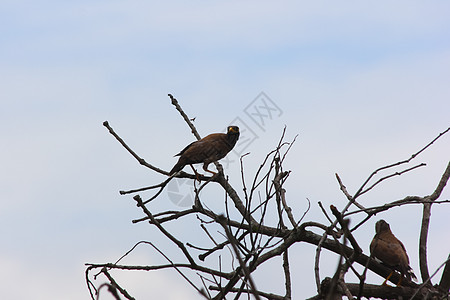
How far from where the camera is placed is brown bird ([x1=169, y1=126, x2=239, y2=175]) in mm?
6172

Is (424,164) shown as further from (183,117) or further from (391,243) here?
(183,117)

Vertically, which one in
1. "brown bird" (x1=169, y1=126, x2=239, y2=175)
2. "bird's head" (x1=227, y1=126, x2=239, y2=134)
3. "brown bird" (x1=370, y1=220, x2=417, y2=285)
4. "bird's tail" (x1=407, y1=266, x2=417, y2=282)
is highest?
"bird's head" (x1=227, y1=126, x2=239, y2=134)

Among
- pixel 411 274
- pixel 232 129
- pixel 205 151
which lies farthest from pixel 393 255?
pixel 232 129

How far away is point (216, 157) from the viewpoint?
21.0 ft

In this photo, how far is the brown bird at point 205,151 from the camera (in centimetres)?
617

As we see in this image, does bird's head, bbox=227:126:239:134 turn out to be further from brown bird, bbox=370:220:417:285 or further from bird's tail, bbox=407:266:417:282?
bird's tail, bbox=407:266:417:282

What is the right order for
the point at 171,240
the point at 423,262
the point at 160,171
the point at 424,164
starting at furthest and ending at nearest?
1. the point at 160,171
2. the point at 423,262
3. the point at 424,164
4. the point at 171,240

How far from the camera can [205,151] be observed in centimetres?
628

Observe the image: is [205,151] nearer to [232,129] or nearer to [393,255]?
[232,129]


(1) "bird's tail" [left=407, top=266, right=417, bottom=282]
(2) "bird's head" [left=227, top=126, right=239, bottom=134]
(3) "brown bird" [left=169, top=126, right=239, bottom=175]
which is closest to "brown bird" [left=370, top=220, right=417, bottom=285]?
(1) "bird's tail" [left=407, top=266, right=417, bottom=282]

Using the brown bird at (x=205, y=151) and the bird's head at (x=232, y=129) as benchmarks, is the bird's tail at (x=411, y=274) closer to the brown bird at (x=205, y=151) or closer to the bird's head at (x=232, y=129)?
the brown bird at (x=205, y=151)

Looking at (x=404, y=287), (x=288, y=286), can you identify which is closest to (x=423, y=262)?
(x=404, y=287)

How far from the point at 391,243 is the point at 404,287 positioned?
1.11 metres

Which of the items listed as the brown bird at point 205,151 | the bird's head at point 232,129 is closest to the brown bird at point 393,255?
the brown bird at point 205,151
